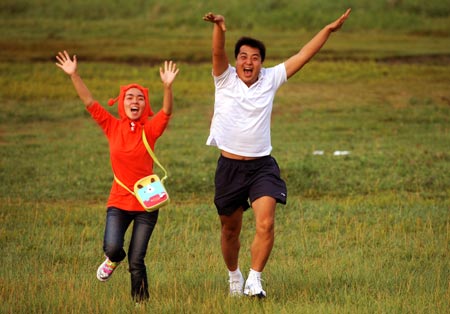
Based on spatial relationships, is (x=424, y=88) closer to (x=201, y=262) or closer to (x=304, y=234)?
(x=304, y=234)

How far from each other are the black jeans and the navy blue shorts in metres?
0.62

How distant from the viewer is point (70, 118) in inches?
899

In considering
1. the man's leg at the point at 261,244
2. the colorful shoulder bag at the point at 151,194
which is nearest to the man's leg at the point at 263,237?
the man's leg at the point at 261,244

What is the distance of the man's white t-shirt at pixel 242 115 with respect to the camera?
303 inches

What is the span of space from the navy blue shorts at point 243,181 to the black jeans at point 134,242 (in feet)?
2.03

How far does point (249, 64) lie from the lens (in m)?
7.76

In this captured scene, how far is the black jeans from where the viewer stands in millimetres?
7410

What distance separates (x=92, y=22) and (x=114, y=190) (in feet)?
134

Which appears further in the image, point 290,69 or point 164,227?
point 164,227

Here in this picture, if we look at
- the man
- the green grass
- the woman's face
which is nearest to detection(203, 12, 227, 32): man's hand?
the man

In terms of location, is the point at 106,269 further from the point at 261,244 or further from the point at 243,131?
the point at 243,131

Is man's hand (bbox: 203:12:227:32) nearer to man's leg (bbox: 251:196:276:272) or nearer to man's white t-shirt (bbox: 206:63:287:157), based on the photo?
man's white t-shirt (bbox: 206:63:287:157)

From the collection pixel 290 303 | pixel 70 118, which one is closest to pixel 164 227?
pixel 290 303

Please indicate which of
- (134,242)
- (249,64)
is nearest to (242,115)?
(249,64)
